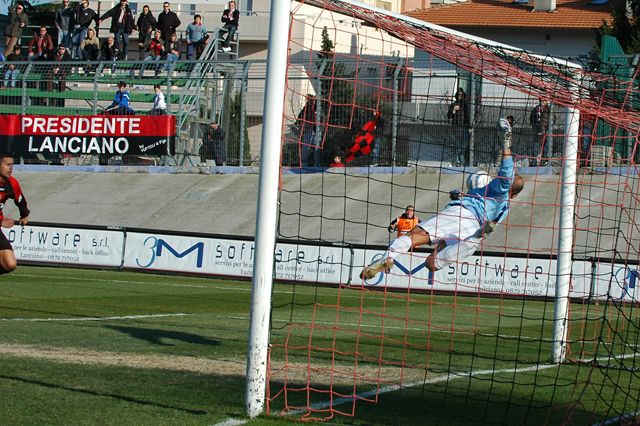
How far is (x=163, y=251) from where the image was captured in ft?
81.1

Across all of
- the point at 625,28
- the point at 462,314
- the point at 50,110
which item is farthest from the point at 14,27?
the point at 462,314

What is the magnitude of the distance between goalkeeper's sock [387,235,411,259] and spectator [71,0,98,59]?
28.0 meters

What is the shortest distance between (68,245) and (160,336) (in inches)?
567

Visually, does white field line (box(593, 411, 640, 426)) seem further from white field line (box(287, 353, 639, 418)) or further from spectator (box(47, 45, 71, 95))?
spectator (box(47, 45, 71, 95))

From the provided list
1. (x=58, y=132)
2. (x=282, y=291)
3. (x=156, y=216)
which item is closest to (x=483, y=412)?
(x=282, y=291)

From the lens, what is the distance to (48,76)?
33.9 meters

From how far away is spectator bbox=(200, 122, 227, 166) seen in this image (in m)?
31.8

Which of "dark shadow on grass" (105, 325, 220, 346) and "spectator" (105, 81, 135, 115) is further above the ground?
"spectator" (105, 81, 135, 115)

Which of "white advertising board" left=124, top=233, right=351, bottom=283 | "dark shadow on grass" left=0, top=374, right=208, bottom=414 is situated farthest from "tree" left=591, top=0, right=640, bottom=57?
"dark shadow on grass" left=0, top=374, right=208, bottom=414

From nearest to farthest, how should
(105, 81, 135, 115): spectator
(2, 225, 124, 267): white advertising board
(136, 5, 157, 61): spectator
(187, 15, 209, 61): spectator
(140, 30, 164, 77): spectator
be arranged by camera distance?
1. (2, 225, 124, 267): white advertising board
2. (105, 81, 135, 115): spectator
3. (140, 30, 164, 77): spectator
4. (187, 15, 209, 61): spectator
5. (136, 5, 157, 61): spectator

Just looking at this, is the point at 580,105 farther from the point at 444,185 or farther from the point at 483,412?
the point at 444,185

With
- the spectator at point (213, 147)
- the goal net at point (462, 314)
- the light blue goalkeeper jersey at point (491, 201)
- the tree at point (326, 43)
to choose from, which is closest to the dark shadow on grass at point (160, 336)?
the goal net at point (462, 314)

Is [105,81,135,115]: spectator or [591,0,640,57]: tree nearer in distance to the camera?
[105,81,135,115]: spectator

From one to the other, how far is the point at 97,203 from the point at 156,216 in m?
Result: 2.43
